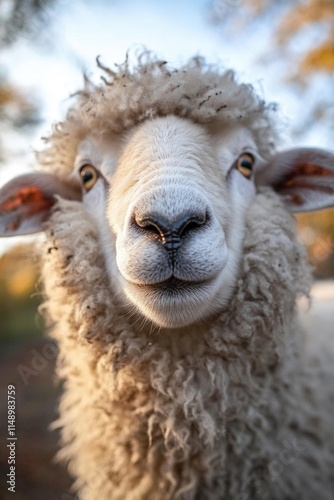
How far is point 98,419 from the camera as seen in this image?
211 centimetres

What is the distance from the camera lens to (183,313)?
168 centimetres

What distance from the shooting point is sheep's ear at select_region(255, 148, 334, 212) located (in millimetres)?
2432

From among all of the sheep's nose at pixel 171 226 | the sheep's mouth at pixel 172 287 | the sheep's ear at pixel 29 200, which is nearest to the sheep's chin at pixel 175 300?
the sheep's mouth at pixel 172 287

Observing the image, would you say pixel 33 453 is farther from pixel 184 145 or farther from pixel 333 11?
pixel 333 11

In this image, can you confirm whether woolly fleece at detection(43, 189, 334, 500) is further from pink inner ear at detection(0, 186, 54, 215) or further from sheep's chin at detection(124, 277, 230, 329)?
pink inner ear at detection(0, 186, 54, 215)

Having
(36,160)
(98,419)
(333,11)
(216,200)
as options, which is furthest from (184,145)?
(333,11)

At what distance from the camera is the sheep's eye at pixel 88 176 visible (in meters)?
2.25

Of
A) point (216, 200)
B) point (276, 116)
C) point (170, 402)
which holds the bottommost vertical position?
point (170, 402)

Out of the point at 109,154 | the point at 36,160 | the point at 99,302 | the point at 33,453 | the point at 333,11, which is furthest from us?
the point at 333,11

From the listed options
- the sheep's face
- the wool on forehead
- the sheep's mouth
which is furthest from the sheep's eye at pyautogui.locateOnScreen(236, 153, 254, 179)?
the sheep's mouth

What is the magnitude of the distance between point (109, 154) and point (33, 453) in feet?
15.8

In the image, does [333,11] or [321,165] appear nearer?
[321,165]

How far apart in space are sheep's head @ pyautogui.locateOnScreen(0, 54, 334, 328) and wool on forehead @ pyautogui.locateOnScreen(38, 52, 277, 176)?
0.01 metres

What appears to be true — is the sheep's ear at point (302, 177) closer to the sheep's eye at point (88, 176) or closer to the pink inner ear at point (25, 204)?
the sheep's eye at point (88, 176)
